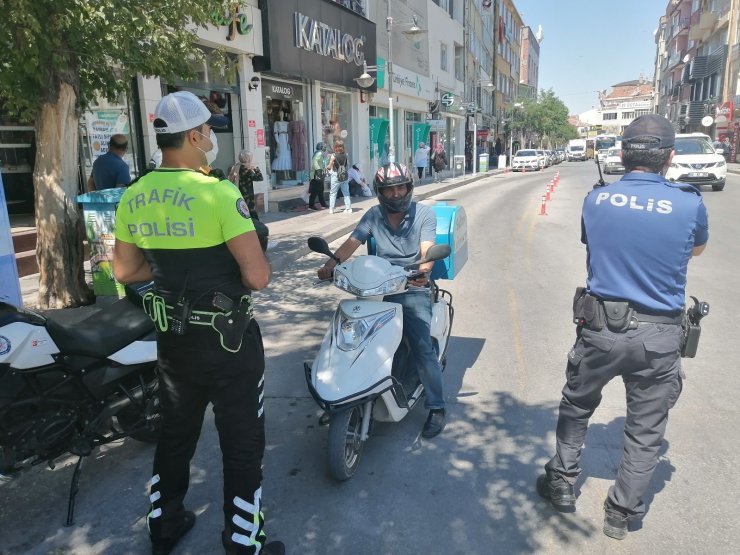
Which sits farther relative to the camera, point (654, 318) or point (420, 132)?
point (420, 132)

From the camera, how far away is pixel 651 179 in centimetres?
263

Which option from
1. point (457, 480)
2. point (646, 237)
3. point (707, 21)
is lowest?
point (457, 480)

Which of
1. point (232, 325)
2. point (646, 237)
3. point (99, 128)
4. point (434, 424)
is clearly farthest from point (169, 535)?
point (99, 128)

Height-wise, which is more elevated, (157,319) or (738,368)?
(157,319)

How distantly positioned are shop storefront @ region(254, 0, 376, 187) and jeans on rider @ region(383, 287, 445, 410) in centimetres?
1222

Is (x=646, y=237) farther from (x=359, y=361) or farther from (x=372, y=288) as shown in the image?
(x=359, y=361)

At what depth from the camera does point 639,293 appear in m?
2.63

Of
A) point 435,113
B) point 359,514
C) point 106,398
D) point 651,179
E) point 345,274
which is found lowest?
point 359,514

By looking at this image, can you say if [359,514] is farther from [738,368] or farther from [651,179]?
[738,368]

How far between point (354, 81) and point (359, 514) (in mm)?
17943

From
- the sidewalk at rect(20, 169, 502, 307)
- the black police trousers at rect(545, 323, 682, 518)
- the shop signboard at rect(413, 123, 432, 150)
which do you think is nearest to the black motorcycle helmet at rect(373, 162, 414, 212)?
the black police trousers at rect(545, 323, 682, 518)

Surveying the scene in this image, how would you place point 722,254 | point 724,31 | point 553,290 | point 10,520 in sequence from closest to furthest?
point 10,520 → point 553,290 → point 722,254 → point 724,31

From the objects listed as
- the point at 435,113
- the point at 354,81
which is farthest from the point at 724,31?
the point at 354,81

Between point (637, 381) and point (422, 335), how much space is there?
1.38 metres
